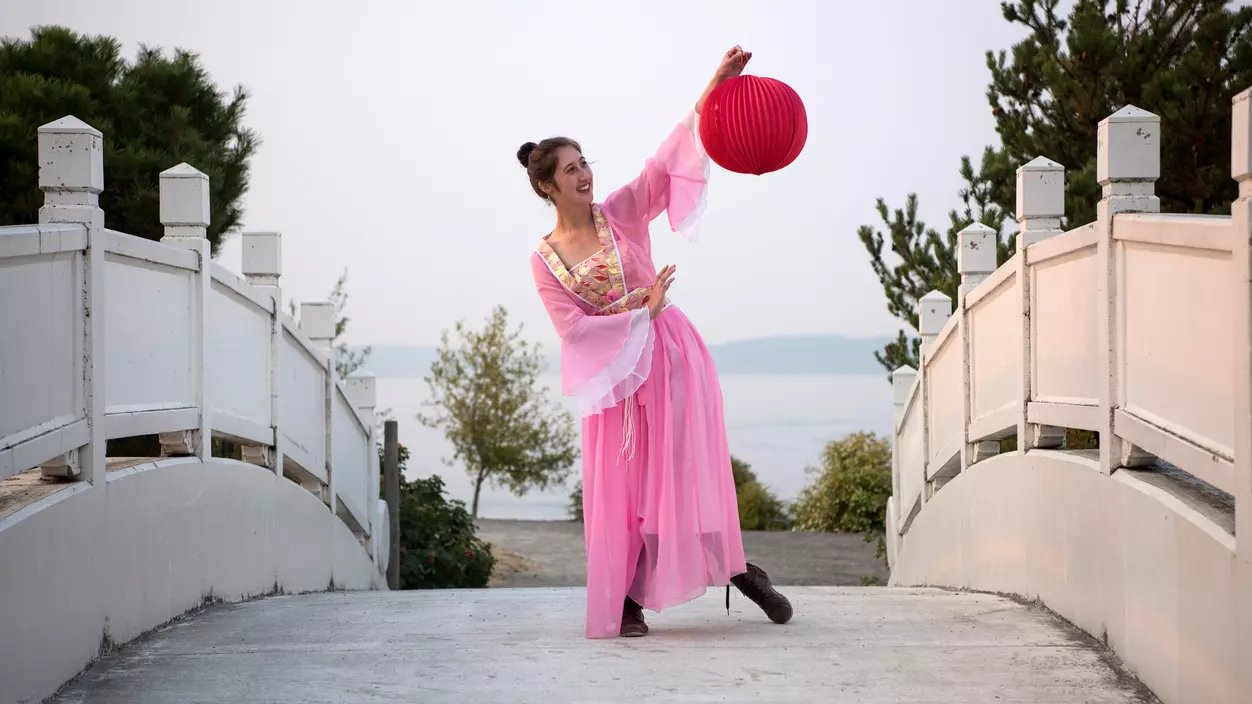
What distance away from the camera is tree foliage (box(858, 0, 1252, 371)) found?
8.83 m

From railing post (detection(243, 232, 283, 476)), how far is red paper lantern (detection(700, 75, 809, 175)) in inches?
112

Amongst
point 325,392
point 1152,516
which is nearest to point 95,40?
point 325,392

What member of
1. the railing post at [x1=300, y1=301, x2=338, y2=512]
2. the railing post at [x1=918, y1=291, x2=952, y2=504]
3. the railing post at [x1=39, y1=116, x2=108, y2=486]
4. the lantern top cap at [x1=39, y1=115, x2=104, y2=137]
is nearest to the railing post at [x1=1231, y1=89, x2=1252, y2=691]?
the railing post at [x1=39, y1=116, x2=108, y2=486]

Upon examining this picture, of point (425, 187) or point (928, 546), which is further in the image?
point (425, 187)

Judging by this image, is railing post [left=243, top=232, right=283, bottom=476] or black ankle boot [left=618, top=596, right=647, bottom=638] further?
railing post [left=243, top=232, right=283, bottom=476]

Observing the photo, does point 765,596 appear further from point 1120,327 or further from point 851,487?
point 851,487

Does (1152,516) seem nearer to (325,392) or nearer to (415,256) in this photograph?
(325,392)

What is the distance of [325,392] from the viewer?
743cm

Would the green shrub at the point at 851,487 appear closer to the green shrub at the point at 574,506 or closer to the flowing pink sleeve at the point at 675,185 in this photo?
the green shrub at the point at 574,506

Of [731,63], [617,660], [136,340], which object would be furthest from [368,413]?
[617,660]

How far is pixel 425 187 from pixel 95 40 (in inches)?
314

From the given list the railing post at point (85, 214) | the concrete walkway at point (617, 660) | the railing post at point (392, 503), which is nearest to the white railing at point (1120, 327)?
the concrete walkway at point (617, 660)

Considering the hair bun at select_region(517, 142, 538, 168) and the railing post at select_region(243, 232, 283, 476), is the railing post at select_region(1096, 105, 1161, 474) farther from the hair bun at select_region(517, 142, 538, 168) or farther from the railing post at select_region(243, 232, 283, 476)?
the railing post at select_region(243, 232, 283, 476)

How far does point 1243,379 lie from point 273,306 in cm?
475
